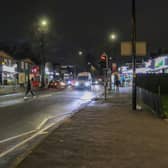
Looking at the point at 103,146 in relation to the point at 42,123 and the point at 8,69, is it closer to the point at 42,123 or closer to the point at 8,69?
the point at 42,123

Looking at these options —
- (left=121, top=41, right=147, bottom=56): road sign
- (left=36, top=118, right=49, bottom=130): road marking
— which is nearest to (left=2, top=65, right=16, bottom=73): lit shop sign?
(left=121, top=41, right=147, bottom=56): road sign

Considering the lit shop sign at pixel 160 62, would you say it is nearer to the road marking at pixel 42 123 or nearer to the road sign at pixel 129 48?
the road sign at pixel 129 48

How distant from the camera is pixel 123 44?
55.9 ft

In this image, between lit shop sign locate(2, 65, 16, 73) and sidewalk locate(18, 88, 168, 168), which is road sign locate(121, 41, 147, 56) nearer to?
sidewalk locate(18, 88, 168, 168)

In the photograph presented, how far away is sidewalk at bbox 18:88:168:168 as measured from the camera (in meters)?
6.89

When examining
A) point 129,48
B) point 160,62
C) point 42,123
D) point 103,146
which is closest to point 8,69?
point 160,62

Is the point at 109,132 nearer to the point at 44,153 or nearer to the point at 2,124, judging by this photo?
the point at 44,153

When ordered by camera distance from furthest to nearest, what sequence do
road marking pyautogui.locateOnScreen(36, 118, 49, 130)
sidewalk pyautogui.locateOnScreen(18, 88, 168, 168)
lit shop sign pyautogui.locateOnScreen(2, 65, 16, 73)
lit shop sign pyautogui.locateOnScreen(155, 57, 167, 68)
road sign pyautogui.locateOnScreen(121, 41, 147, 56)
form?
1. lit shop sign pyautogui.locateOnScreen(2, 65, 16, 73)
2. lit shop sign pyautogui.locateOnScreen(155, 57, 167, 68)
3. road sign pyautogui.locateOnScreen(121, 41, 147, 56)
4. road marking pyautogui.locateOnScreen(36, 118, 49, 130)
5. sidewalk pyautogui.locateOnScreen(18, 88, 168, 168)

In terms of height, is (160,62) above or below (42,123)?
above

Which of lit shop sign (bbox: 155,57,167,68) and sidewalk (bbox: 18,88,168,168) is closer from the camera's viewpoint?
sidewalk (bbox: 18,88,168,168)

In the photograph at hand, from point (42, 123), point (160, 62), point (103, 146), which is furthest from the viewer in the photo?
point (160, 62)

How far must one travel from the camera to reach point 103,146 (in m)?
8.45

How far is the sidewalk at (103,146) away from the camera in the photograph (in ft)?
22.6

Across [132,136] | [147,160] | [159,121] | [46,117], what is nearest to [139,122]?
[159,121]
